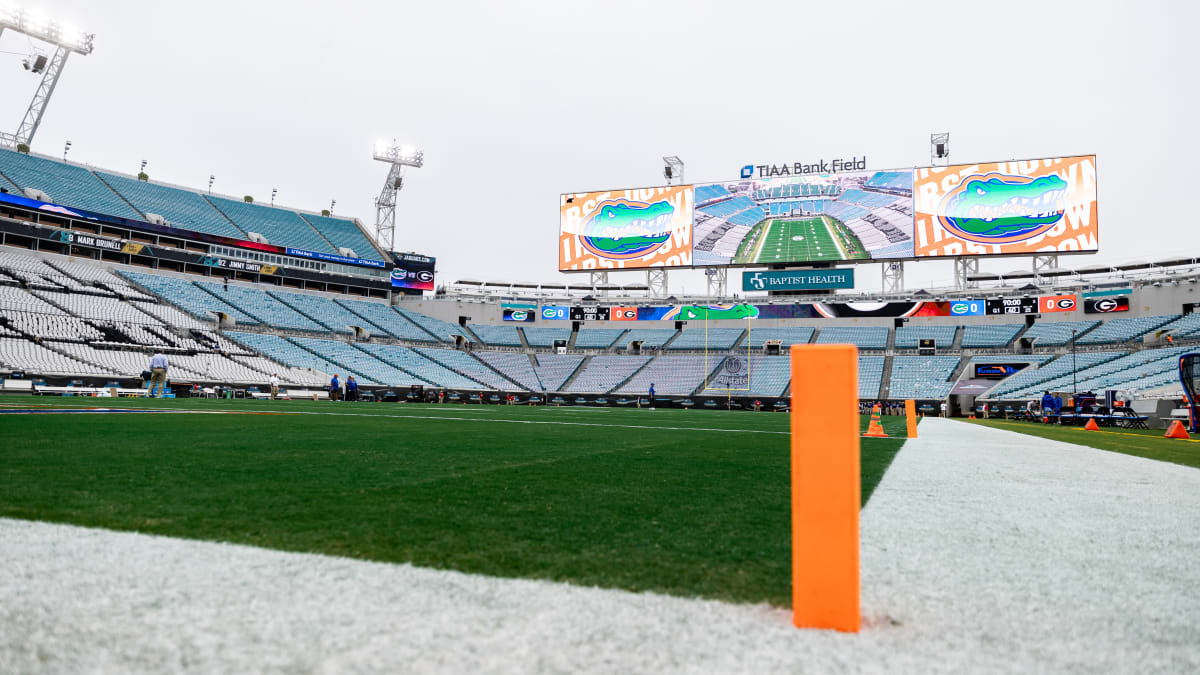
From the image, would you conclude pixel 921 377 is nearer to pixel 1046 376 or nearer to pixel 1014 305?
pixel 1046 376

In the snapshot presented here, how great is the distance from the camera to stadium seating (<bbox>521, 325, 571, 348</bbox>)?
44.1 m

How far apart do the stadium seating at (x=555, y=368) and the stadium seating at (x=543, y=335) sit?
4.49ft

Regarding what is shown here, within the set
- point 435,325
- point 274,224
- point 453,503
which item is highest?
point 274,224

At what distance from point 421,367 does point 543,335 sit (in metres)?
10.2

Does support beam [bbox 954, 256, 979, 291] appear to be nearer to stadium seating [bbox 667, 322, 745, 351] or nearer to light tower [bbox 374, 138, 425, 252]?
stadium seating [bbox 667, 322, 745, 351]

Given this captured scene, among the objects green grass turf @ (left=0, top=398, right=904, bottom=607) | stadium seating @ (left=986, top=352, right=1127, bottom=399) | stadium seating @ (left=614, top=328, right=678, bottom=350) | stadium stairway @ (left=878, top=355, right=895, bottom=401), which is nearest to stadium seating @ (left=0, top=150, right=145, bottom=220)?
stadium seating @ (left=614, top=328, right=678, bottom=350)

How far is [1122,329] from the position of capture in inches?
1314

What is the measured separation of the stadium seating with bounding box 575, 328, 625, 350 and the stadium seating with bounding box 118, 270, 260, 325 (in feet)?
62.7

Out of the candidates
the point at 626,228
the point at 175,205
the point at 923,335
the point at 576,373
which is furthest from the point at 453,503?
the point at 175,205

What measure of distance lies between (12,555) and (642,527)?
1.92 meters

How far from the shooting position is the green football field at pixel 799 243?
34250mm

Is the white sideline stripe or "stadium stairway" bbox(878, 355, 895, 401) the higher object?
"stadium stairway" bbox(878, 355, 895, 401)

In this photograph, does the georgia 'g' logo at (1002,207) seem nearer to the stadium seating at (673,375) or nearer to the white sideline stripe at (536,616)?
the stadium seating at (673,375)

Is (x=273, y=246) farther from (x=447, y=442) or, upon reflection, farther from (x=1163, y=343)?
(x=1163, y=343)
